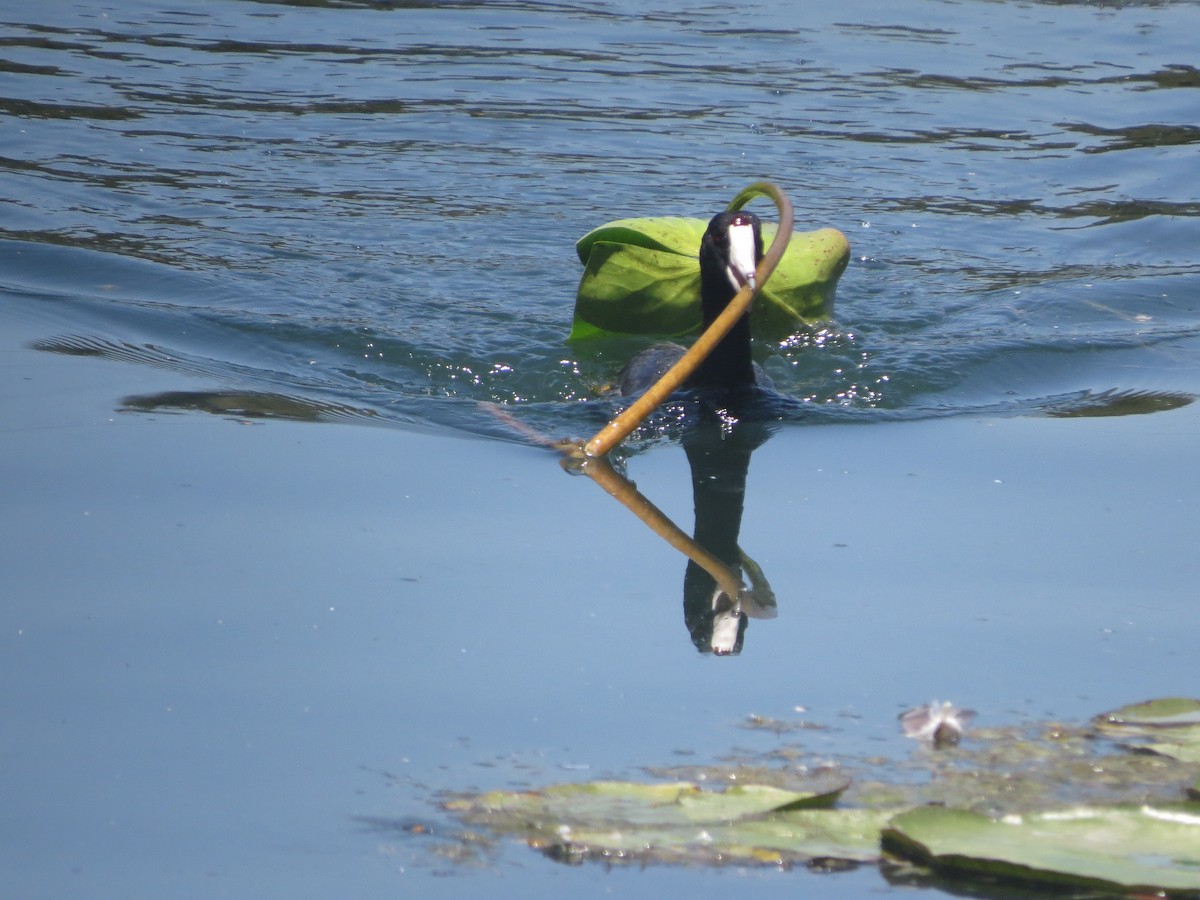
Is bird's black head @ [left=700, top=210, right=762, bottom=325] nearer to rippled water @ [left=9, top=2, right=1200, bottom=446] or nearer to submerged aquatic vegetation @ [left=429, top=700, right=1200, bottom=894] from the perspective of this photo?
rippled water @ [left=9, top=2, right=1200, bottom=446]

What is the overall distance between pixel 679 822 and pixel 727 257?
256 cm

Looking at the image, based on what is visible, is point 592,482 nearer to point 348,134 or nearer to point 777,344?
point 777,344

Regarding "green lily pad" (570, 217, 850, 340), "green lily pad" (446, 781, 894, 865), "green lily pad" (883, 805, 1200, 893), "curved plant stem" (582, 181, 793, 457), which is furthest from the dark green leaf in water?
"green lily pad" (570, 217, 850, 340)

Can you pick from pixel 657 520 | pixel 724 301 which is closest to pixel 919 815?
pixel 657 520

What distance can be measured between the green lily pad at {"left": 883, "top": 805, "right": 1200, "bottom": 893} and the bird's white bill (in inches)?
93.9

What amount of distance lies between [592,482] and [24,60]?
6.24 meters

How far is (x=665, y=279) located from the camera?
493 centimetres

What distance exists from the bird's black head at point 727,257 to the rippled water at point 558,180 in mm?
464

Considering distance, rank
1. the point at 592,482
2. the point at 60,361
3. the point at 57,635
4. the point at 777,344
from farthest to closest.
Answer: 1. the point at 777,344
2. the point at 60,361
3. the point at 592,482
4. the point at 57,635

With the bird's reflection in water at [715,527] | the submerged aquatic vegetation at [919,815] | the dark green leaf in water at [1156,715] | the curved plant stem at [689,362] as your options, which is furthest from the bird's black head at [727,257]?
the submerged aquatic vegetation at [919,815]

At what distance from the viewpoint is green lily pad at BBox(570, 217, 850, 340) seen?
16.1 feet

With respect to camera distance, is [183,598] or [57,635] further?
[183,598]

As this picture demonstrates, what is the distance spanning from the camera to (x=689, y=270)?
492cm

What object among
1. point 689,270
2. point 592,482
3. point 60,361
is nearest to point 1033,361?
point 689,270
